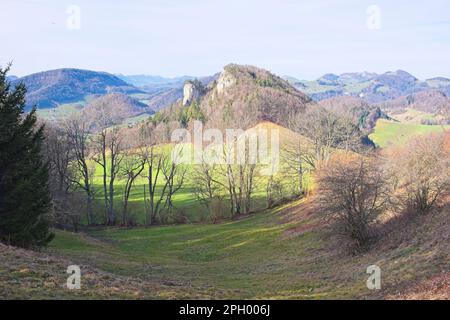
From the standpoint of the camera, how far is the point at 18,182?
75.3ft

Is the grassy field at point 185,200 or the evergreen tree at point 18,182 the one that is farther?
the grassy field at point 185,200

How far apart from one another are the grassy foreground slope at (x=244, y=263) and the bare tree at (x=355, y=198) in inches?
61.5

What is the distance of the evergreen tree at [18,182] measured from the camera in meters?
22.4

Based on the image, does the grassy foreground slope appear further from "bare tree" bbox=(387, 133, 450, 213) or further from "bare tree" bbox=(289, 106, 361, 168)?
"bare tree" bbox=(289, 106, 361, 168)

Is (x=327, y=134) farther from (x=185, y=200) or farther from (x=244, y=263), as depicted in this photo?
(x=244, y=263)

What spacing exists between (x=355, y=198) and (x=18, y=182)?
66.5 ft

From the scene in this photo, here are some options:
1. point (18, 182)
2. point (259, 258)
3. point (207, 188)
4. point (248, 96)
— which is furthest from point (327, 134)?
point (248, 96)

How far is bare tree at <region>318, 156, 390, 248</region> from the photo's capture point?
26.7 metres

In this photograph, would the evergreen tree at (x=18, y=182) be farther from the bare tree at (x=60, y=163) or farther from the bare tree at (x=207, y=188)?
the bare tree at (x=207, y=188)

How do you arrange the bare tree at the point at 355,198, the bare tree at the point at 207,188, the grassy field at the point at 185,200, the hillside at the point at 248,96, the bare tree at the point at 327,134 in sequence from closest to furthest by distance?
the bare tree at the point at 355,198
the bare tree at the point at 207,188
the grassy field at the point at 185,200
the bare tree at the point at 327,134
the hillside at the point at 248,96

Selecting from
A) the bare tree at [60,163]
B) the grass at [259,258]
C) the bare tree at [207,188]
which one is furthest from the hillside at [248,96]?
the grass at [259,258]

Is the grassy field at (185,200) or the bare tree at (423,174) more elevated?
the bare tree at (423,174)
